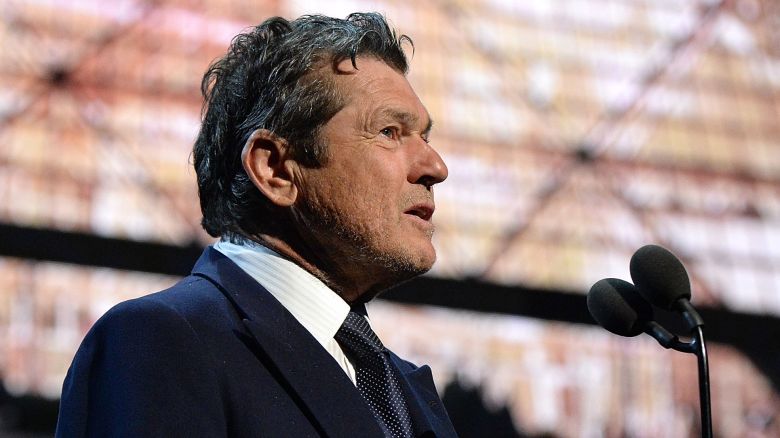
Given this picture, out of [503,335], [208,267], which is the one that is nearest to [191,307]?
[208,267]

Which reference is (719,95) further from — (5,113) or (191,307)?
(191,307)

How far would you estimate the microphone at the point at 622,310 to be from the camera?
1686 millimetres

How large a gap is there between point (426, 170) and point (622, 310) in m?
0.32

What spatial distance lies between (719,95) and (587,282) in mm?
988

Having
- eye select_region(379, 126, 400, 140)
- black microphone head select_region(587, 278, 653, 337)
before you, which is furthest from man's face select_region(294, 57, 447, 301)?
black microphone head select_region(587, 278, 653, 337)

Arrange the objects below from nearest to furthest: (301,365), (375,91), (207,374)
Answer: (207,374) → (301,365) → (375,91)

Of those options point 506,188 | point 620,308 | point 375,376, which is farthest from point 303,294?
point 506,188

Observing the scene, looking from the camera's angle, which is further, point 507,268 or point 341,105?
point 507,268

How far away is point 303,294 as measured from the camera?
5.27ft

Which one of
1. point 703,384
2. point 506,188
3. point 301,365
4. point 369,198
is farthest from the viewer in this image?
point 506,188

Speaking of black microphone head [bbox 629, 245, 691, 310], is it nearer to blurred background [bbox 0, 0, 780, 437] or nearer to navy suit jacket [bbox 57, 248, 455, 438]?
navy suit jacket [bbox 57, 248, 455, 438]

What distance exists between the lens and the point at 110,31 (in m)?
4.09

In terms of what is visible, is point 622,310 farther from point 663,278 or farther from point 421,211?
point 421,211

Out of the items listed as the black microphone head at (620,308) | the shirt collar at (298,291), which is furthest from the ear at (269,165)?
the black microphone head at (620,308)
